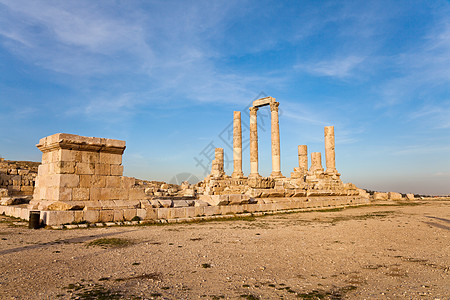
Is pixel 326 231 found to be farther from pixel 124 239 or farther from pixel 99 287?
pixel 99 287

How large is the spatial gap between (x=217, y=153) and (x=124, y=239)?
2052cm

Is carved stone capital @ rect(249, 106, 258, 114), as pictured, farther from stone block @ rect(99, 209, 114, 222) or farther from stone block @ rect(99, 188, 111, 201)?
stone block @ rect(99, 209, 114, 222)

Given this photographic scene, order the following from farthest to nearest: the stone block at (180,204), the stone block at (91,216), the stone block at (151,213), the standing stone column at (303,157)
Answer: the standing stone column at (303,157)
the stone block at (180,204)
the stone block at (151,213)
the stone block at (91,216)

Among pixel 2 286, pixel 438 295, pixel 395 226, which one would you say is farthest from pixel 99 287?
pixel 395 226

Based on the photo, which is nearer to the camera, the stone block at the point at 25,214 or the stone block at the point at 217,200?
the stone block at the point at 25,214

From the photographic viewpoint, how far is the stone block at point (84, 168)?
352 inches

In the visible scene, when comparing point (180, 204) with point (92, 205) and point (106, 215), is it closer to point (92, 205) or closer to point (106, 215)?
point (106, 215)

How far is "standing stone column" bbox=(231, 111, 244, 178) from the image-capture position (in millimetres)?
24672

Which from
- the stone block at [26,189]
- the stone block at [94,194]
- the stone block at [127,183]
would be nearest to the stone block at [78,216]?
the stone block at [94,194]

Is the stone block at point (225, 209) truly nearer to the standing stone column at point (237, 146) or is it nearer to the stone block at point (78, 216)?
the stone block at point (78, 216)

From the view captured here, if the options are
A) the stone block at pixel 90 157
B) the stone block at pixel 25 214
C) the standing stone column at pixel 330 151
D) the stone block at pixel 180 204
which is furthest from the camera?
the standing stone column at pixel 330 151

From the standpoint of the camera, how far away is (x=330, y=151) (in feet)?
78.8

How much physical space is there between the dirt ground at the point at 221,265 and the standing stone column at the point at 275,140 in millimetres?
16741

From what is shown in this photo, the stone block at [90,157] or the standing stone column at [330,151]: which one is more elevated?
the standing stone column at [330,151]
